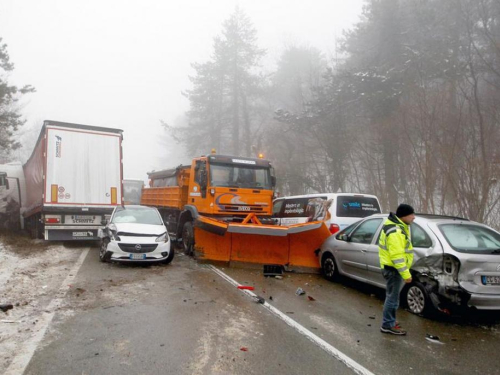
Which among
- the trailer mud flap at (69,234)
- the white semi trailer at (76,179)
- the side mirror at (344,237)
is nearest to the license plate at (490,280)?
the side mirror at (344,237)

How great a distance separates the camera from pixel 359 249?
7508 mm

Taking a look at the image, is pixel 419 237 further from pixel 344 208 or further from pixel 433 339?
pixel 344 208

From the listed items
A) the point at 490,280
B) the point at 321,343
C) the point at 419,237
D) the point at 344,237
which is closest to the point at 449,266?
the point at 490,280

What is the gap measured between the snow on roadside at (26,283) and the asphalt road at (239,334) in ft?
1.09

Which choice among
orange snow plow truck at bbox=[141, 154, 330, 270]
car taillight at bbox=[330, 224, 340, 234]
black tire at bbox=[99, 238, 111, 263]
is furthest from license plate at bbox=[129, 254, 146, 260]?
car taillight at bbox=[330, 224, 340, 234]

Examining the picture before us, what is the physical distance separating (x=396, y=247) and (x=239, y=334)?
239 centimetres

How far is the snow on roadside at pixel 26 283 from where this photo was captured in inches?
192

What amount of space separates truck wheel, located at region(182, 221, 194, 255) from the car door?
464 centimetres

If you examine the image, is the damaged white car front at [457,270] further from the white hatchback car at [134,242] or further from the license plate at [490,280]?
the white hatchback car at [134,242]

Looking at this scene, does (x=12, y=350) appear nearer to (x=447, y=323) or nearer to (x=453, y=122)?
(x=447, y=323)

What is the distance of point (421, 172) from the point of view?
1441cm

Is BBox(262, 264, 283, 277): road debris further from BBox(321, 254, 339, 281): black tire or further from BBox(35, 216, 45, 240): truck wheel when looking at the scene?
BBox(35, 216, 45, 240): truck wheel

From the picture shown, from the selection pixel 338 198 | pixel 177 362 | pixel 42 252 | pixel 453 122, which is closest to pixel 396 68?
pixel 453 122

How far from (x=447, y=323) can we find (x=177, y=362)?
161 inches
